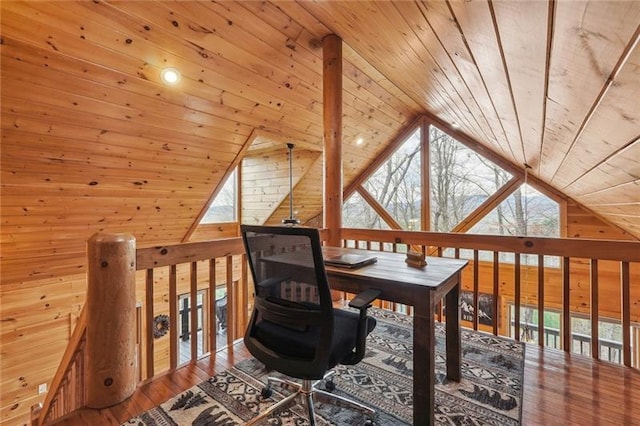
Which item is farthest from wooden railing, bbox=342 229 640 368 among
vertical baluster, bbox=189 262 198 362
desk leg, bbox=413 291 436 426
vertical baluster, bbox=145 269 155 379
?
vertical baluster, bbox=145 269 155 379

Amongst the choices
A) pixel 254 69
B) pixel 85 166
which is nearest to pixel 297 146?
pixel 254 69

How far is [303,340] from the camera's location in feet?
4.41

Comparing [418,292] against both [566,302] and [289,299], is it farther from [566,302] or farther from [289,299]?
[566,302]

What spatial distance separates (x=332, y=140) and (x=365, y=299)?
6.59ft

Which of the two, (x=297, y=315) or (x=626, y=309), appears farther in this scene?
(x=626, y=309)

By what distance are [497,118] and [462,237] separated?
37.7 inches

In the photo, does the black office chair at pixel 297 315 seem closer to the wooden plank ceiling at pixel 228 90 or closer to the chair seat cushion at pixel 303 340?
the chair seat cushion at pixel 303 340

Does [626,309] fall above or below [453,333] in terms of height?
above

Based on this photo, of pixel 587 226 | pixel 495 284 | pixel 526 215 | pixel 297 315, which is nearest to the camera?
pixel 297 315

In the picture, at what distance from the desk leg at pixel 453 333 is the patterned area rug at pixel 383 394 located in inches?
2.9

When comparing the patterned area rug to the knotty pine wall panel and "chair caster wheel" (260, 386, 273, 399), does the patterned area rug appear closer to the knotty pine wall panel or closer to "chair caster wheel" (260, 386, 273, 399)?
"chair caster wheel" (260, 386, 273, 399)

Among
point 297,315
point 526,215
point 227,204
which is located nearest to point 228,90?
point 297,315

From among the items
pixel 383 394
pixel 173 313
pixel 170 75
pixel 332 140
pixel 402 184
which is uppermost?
pixel 170 75

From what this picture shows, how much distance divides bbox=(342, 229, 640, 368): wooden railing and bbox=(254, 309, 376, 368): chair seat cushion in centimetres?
138
